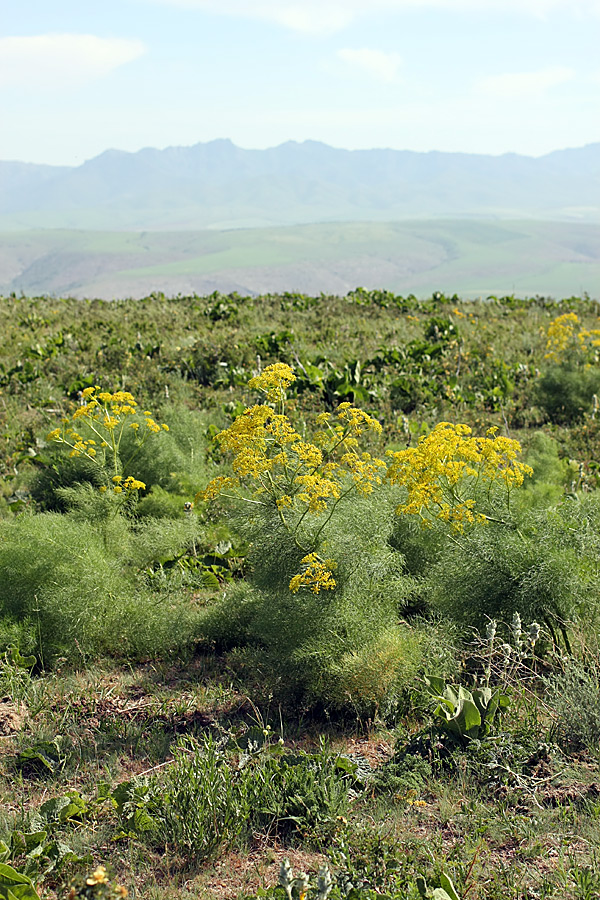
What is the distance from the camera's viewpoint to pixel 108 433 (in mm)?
7270

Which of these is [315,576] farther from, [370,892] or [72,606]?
[72,606]

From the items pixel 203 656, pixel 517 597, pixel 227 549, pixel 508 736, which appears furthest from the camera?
pixel 227 549

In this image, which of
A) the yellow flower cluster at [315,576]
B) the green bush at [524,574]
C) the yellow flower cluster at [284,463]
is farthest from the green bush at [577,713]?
the yellow flower cluster at [284,463]

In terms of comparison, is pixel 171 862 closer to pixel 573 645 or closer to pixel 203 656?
pixel 203 656

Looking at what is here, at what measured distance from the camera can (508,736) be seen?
3.62 meters

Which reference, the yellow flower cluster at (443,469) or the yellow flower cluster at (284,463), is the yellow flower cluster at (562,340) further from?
the yellow flower cluster at (284,463)

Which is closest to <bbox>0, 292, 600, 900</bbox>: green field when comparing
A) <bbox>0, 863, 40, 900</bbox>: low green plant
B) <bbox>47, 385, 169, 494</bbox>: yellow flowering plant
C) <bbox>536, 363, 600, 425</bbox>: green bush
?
<bbox>0, 863, 40, 900</bbox>: low green plant

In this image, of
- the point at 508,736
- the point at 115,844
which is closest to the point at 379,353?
the point at 508,736

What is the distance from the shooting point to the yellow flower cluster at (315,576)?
148 inches

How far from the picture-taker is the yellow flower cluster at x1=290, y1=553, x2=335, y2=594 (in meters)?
3.75

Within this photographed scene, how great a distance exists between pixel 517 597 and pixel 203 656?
7.16ft

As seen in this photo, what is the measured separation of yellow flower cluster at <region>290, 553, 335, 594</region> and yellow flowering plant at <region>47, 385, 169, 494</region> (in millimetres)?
2108

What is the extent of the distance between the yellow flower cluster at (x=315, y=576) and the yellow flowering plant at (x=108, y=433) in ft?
6.91

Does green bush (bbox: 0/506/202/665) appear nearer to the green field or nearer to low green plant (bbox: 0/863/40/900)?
the green field
